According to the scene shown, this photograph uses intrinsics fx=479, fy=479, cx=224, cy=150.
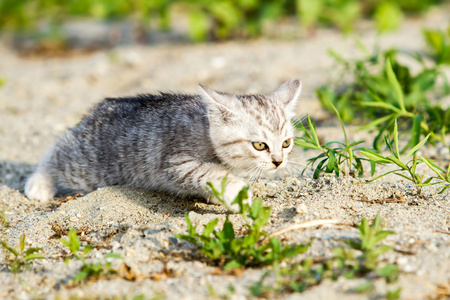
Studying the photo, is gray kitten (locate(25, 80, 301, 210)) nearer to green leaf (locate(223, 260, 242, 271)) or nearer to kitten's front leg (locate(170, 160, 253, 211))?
kitten's front leg (locate(170, 160, 253, 211))

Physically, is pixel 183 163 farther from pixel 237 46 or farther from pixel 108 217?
pixel 237 46

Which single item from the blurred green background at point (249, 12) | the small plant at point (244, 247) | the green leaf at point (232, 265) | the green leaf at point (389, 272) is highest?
the blurred green background at point (249, 12)

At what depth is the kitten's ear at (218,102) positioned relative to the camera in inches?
132

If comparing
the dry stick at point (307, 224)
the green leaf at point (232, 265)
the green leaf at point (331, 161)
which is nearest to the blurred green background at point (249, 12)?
the green leaf at point (331, 161)

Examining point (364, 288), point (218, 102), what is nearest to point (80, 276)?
point (364, 288)

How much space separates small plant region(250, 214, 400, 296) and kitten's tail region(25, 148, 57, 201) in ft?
8.10

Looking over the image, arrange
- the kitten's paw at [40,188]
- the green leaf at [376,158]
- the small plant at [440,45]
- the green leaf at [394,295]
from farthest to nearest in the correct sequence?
the small plant at [440,45] → the kitten's paw at [40,188] → the green leaf at [376,158] → the green leaf at [394,295]

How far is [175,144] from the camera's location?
3.59 meters

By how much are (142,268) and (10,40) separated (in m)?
8.02

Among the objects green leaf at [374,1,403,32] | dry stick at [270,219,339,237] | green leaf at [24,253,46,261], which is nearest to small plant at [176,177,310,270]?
dry stick at [270,219,339,237]

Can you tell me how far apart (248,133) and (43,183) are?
198 centimetres

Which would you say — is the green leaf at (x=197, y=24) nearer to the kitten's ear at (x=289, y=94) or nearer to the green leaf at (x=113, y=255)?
the kitten's ear at (x=289, y=94)

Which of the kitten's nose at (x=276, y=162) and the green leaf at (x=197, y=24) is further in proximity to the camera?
the green leaf at (x=197, y=24)

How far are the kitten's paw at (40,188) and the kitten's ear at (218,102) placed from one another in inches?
68.2
